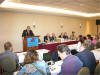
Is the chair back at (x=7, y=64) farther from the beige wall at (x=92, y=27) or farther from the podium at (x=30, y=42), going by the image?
the beige wall at (x=92, y=27)

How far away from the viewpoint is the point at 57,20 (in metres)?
10.5

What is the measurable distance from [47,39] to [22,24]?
7.13 ft

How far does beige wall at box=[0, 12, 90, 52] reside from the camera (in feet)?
24.6

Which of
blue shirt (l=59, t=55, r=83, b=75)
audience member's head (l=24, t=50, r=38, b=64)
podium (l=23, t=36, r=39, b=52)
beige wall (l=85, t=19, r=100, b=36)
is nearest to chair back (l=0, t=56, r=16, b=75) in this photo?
audience member's head (l=24, t=50, r=38, b=64)

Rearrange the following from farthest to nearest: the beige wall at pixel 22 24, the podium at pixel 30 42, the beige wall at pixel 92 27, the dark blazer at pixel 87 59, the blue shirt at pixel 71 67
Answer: the beige wall at pixel 92 27 → the beige wall at pixel 22 24 → the podium at pixel 30 42 → the dark blazer at pixel 87 59 → the blue shirt at pixel 71 67

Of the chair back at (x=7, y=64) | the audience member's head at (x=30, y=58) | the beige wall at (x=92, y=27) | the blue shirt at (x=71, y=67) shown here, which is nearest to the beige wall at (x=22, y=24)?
the beige wall at (x=92, y=27)

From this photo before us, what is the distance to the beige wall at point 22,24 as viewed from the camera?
749cm

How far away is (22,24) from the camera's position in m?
8.28

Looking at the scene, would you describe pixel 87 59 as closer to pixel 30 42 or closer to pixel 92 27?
pixel 30 42

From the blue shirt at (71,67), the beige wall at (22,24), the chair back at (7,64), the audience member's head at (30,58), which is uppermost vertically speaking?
the beige wall at (22,24)

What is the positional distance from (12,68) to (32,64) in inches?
49.3

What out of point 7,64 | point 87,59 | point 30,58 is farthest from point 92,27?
point 30,58

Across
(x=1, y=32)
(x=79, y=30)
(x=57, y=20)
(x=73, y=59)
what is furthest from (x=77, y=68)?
(x=79, y=30)

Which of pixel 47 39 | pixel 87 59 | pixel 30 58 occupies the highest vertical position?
pixel 47 39
